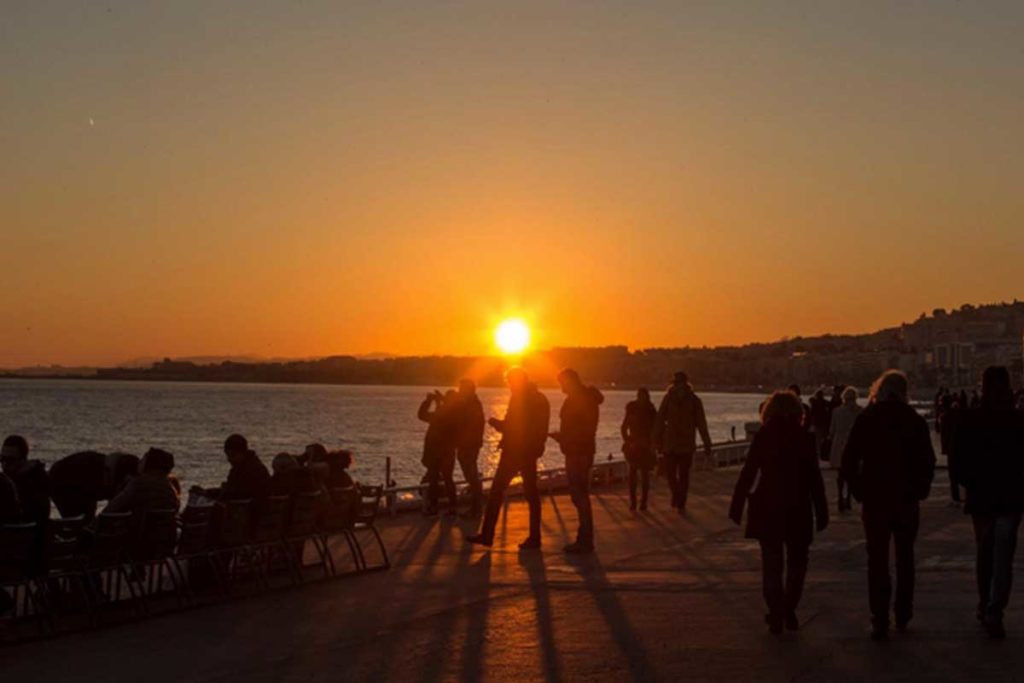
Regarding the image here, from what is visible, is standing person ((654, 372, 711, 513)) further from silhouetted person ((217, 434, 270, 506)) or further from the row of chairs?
silhouetted person ((217, 434, 270, 506))

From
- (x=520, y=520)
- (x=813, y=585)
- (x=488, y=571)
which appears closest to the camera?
(x=813, y=585)

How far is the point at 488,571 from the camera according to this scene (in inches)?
568

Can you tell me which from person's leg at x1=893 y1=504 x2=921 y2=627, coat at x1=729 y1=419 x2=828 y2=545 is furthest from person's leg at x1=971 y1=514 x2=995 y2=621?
coat at x1=729 y1=419 x2=828 y2=545

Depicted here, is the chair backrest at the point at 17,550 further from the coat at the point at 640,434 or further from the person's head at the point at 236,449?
the coat at the point at 640,434

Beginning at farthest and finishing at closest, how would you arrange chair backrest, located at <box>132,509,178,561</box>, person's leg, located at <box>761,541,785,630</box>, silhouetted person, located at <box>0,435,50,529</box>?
1. chair backrest, located at <box>132,509,178,561</box>
2. silhouetted person, located at <box>0,435,50,529</box>
3. person's leg, located at <box>761,541,785,630</box>

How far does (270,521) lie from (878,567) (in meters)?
5.39

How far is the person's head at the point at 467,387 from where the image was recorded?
2056 centimetres

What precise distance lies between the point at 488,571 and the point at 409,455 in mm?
68032

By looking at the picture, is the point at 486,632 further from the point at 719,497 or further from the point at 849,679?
the point at 719,497

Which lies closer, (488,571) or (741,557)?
(488,571)

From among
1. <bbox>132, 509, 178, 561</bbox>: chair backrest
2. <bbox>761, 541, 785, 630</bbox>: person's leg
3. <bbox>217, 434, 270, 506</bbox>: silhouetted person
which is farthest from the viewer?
<bbox>217, 434, 270, 506</bbox>: silhouetted person

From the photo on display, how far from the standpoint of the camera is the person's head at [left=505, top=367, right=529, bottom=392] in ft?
55.0

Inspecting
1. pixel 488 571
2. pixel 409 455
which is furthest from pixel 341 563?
pixel 409 455

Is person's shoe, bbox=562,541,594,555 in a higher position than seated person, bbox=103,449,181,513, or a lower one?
lower
